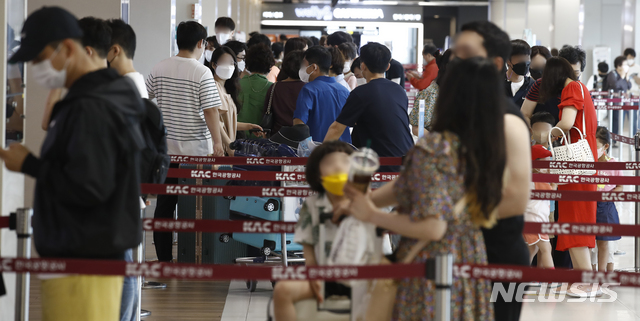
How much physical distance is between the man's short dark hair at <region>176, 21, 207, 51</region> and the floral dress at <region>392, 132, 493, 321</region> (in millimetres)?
3137

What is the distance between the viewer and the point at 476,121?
2.19 meters

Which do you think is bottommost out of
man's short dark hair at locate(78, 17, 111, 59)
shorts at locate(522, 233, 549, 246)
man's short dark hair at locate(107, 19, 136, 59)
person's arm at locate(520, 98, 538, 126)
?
shorts at locate(522, 233, 549, 246)

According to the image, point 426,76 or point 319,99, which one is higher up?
point 426,76

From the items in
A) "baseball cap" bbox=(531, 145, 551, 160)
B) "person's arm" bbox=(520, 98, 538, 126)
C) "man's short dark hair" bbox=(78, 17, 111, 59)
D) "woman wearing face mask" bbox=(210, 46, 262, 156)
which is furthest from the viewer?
"woman wearing face mask" bbox=(210, 46, 262, 156)

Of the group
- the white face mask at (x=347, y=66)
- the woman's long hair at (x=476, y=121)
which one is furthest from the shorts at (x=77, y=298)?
the white face mask at (x=347, y=66)

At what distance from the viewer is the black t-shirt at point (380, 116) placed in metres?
4.47

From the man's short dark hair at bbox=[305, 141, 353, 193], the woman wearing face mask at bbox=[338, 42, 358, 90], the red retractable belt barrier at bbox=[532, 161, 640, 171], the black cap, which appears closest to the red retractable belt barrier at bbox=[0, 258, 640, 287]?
the man's short dark hair at bbox=[305, 141, 353, 193]

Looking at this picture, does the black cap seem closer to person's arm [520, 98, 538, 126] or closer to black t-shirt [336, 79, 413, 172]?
black t-shirt [336, 79, 413, 172]

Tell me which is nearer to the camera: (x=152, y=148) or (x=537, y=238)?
(x=152, y=148)

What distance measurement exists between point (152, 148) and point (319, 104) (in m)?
2.33

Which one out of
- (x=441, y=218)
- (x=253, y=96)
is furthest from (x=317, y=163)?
(x=253, y=96)

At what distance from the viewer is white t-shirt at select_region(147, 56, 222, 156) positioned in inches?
196

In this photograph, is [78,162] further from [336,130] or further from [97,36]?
[336,130]

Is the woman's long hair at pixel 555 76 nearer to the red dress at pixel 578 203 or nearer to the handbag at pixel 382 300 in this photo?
the red dress at pixel 578 203
